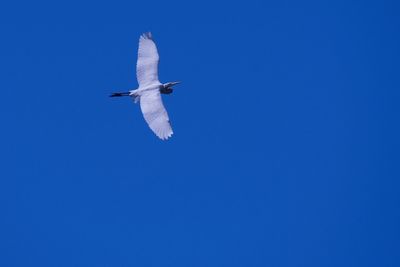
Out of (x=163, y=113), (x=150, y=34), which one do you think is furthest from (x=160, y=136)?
(x=150, y=34)

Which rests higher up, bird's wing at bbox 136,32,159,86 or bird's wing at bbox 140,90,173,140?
bird's wing at bbox 136,32,159,86

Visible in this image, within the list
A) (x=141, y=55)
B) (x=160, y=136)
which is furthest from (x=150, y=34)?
(x=160, y=136)

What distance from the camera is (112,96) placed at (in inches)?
1564

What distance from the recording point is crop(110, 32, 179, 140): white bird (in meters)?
38.8

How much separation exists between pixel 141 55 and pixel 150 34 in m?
0.74

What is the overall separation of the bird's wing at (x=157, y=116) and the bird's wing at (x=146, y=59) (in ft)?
2.72

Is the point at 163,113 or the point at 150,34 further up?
the point at 150,34

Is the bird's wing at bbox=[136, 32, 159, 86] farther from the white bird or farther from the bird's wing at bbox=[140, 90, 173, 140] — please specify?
the bird's wing at bbox=[140, 90, 173, 140]

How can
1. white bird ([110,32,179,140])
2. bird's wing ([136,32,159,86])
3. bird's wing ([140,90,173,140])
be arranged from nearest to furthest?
bird's wing ([140,90,173,140])
white bird ([110,32,179,140])
bird's wing ([136,32,159,86])

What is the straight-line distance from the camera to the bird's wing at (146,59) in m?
39.2

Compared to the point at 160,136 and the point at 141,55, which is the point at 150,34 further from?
the point at 160,136

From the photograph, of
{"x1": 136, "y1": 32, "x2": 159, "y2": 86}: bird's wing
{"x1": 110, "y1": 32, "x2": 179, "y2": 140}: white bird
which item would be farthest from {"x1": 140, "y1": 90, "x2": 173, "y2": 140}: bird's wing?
{"x1": 136, "y1": 32, "x2": 159, "y2": 86}: bird's wing

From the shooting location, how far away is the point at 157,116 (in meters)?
38.8

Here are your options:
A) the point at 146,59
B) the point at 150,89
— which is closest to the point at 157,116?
the point at 150,89
